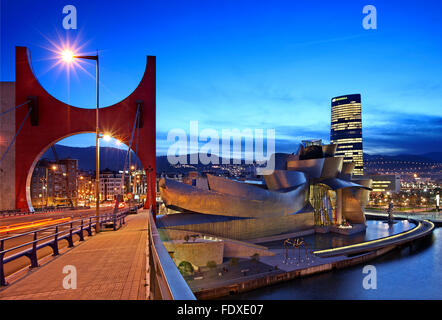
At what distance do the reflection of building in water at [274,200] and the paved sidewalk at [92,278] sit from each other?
555 inches

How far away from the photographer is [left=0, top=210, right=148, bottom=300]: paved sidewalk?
14.4 ft

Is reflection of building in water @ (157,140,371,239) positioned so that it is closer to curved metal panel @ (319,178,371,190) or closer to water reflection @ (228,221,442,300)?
curved metal panel @ (319,178,371,190)

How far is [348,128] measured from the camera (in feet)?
510

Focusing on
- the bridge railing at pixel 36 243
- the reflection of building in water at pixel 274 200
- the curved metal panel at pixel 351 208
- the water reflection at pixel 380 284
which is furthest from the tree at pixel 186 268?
the curved metal panel at pixel 351 208

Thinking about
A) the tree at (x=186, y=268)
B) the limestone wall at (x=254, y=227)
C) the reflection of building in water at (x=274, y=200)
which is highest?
the reflection of building in water at (x=274, y=200)

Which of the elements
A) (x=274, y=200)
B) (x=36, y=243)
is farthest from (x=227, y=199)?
(x=36, y=243)

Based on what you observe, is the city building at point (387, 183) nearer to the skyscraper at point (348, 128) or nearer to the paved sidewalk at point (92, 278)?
the skyscraper at point (348, 128)

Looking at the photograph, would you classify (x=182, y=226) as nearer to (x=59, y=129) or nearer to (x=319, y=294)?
(x=319, y=294)

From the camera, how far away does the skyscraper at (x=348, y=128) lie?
151250 mm

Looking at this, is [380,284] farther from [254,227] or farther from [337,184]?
[337,184]

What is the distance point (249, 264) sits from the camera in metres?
20.7

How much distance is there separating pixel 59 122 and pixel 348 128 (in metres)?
156
